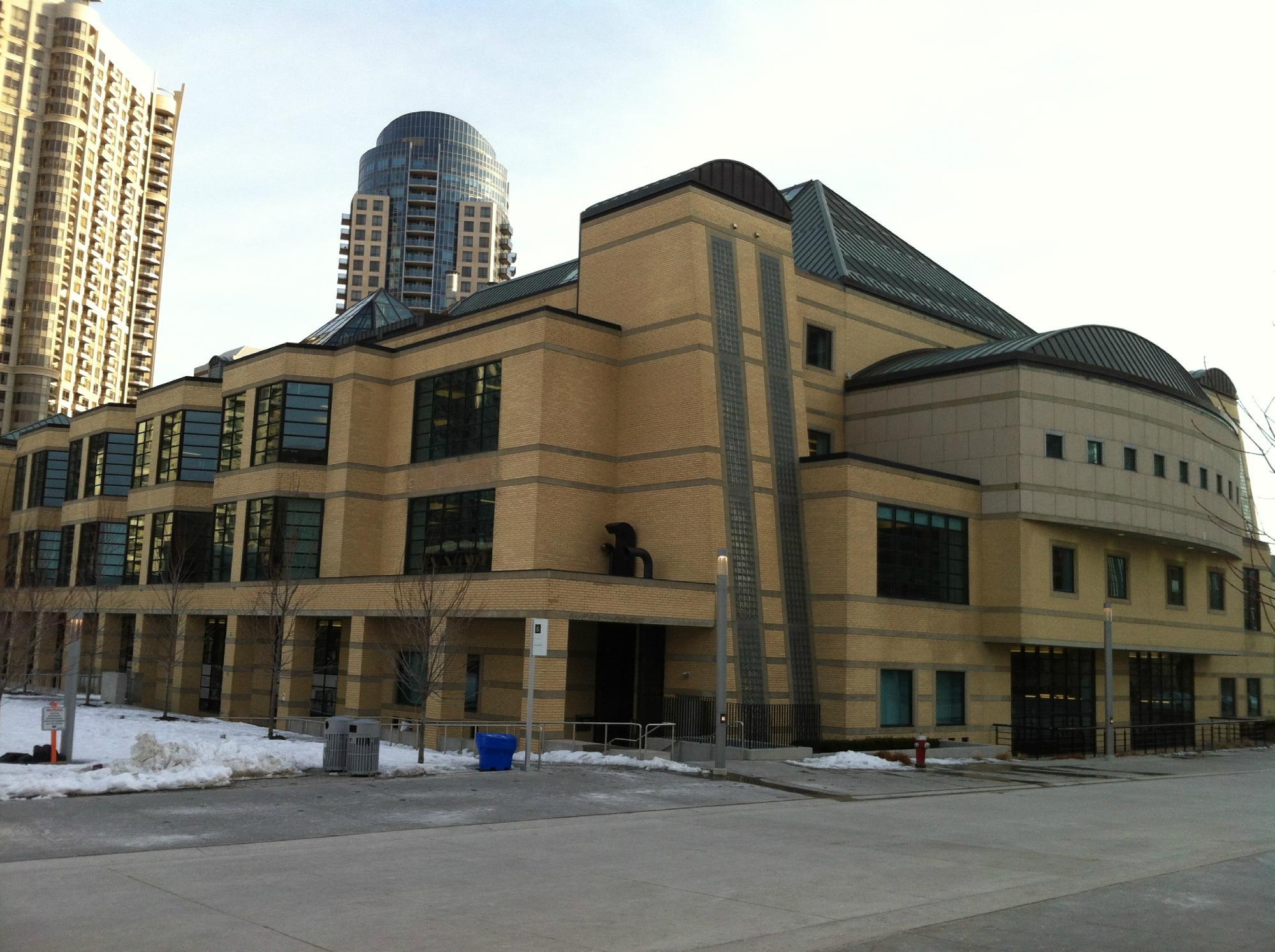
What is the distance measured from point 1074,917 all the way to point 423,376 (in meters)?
30.2

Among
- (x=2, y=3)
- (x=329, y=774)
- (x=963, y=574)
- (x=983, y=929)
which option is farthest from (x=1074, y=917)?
(x=2, y=3)

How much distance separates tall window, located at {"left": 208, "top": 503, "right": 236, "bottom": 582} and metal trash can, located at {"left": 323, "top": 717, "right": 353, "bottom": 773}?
19.4 metres

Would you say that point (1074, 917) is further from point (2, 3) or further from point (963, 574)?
point (2, 3)

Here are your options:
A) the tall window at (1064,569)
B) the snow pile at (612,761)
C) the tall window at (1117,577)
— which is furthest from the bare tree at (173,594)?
the tall window at (1117,577)

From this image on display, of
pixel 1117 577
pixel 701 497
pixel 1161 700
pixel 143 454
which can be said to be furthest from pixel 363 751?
pixel 1161 700

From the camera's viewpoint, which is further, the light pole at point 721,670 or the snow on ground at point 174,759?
the light pole at point 721,670

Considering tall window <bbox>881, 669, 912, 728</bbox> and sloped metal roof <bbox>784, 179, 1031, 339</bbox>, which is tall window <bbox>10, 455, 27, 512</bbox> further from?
tall window <bbox>881, 669, 912, 728</bbox>

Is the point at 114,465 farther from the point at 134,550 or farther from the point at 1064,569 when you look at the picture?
the point at 1064,569

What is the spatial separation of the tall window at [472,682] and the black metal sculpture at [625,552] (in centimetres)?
478

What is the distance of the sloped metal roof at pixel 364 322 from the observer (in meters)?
48.8

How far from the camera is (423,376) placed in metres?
38.8

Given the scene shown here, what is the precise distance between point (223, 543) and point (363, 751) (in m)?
21.4

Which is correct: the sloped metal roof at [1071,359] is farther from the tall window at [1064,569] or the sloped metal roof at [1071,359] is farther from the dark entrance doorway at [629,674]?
the dark entrance doorway at [629,674]

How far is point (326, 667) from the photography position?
3847cm
